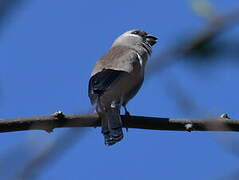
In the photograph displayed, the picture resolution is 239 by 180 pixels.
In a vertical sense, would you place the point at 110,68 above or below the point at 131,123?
above

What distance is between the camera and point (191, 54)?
126 cm

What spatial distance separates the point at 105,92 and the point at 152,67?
3769 millimetres

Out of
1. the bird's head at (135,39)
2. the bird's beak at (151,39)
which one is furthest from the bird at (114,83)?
the bird's beak at (151,39)

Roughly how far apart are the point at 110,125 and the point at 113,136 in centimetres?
14

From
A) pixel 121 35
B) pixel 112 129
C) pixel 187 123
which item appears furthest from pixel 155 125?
pixel 121 35

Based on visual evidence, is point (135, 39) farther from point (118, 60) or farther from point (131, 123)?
point (131, 123)

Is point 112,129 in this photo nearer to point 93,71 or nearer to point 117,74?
point 117,74

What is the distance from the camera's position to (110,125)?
180 inches

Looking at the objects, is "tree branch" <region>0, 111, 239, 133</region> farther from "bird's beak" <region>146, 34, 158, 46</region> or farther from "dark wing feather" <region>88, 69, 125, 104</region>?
"bird's beak" <region>146, 34, 158, 46</region>

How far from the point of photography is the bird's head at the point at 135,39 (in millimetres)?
6980

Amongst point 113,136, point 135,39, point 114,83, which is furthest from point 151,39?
point 113,136

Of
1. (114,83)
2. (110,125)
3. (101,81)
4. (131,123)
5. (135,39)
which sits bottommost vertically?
(131,123)

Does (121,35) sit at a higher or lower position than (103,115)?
higher

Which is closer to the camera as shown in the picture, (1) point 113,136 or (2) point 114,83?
(1) point 113,136
